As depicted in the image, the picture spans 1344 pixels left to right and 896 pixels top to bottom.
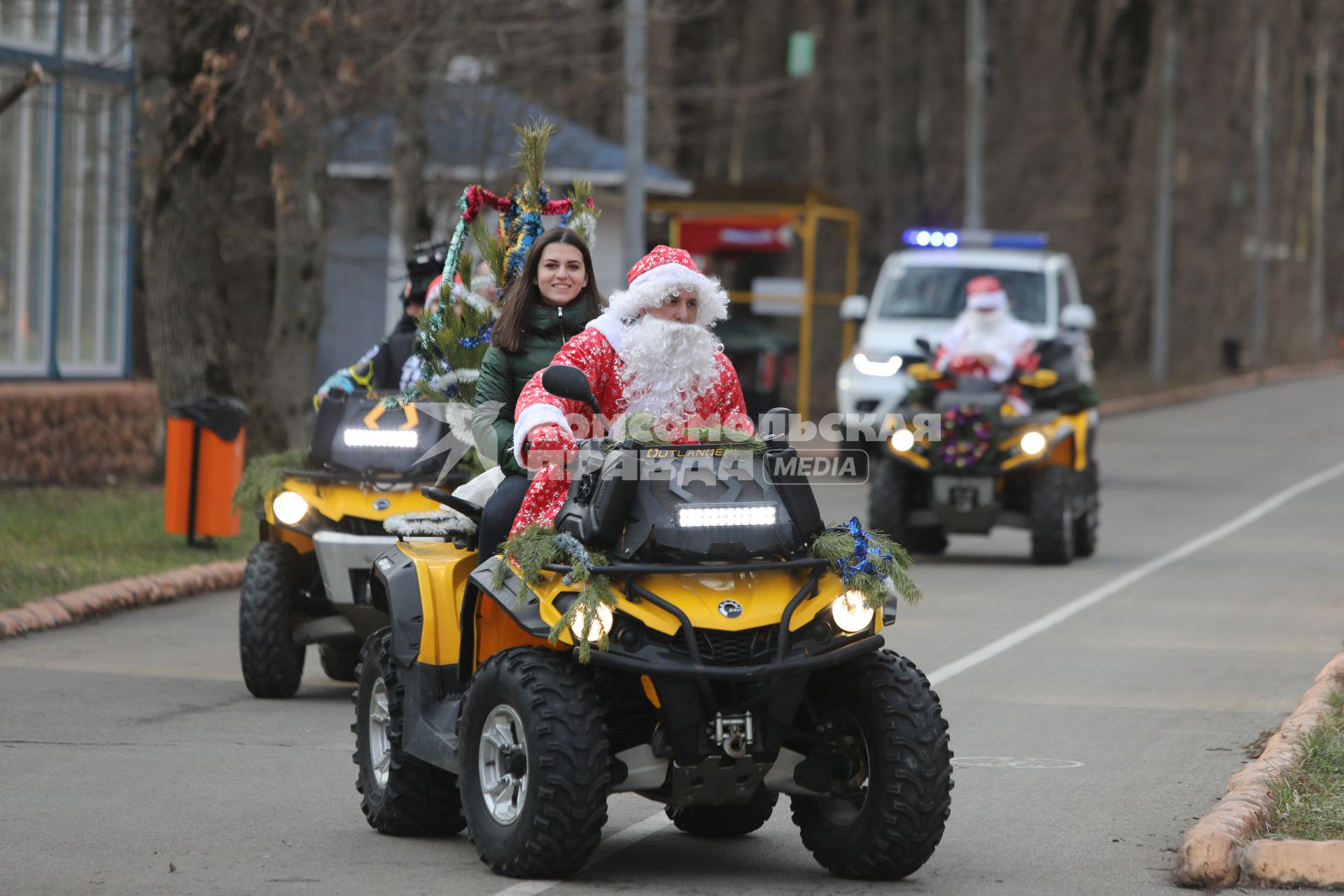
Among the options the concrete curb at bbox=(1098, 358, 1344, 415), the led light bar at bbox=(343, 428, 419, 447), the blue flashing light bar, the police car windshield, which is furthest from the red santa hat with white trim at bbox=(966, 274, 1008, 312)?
the concrete curb at bbox=(1098, 358, 1344, 415)

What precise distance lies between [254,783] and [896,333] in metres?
15.7

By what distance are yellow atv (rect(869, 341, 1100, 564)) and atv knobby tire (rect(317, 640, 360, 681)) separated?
A: 6.36m

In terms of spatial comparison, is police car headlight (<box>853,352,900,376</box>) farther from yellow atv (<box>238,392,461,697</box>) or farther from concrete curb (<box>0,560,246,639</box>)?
yellow atv (<box>238,392,461,697</box>)

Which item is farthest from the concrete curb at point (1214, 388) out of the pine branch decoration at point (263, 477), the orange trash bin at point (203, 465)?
the pine branch decoration at point (263, 477)

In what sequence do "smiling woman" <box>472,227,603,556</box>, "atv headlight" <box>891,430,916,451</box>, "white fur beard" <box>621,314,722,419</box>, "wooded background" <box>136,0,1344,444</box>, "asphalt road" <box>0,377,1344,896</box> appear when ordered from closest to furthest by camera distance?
"asphalt road" <box>0,377,1344,896</box> → "white fur beard" <box>621,314,722,419</box> → "smiling woman" <box>472,227,603,556</box> → "atv headlight" <box>891,430,916,451</box> → "wooded background" <box>136,0,1344,444</box>

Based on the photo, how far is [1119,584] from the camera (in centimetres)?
1581

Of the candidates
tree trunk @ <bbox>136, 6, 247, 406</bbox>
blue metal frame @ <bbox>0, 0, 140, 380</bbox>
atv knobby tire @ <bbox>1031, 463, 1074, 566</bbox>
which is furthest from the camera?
blue metal frame @ <bbox>0, 0, 140, 380</bbox>

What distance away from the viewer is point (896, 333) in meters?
23.3

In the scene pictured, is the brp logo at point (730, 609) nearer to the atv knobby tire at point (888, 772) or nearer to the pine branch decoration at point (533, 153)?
the atv knobby tire at point (888, 772)

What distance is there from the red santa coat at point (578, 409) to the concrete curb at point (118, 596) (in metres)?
6.10

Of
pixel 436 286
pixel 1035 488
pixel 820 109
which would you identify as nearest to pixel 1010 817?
pixel 436 286

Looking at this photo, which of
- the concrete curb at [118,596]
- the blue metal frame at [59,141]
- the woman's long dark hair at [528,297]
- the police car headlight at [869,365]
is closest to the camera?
the woman's long dark hair at [528,297]

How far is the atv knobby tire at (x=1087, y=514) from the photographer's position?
17.4 m

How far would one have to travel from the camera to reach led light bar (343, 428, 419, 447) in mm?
10281
